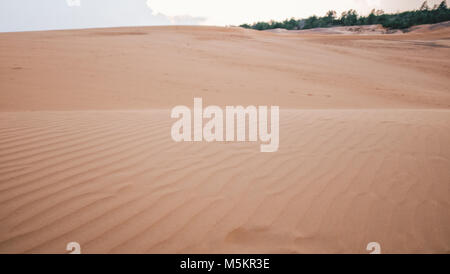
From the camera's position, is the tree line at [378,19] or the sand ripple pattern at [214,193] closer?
the sand ripple pattern at [214,193]

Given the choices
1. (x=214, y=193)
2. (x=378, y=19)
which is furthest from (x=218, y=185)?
(x=378, y=19)

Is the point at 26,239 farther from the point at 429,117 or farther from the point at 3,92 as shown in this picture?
the point at 429,117

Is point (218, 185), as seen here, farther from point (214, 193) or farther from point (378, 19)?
point (378, 19)

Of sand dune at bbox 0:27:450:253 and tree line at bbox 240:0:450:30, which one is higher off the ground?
tree line at bbox 240:0:450:30

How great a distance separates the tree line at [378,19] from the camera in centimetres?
4197

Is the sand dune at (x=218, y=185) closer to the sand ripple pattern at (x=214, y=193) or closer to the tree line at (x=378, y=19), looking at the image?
the sand ripple pattern at (x=214, y=193)

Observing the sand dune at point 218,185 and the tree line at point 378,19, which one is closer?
the sand dune at point 218,185

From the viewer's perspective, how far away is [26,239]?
161 cm

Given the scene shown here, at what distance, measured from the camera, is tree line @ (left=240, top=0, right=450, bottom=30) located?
4197 cm

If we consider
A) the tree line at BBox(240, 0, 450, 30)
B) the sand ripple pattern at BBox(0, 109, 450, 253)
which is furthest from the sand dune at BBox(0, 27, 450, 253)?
the tree line at BBox(240, 0, 450, 30)

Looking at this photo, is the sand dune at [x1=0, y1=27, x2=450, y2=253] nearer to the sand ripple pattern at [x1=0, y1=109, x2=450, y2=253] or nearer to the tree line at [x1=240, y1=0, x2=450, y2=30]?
the sand ripple pattern at [x1=0, y1=109, x2=450, y2=253]

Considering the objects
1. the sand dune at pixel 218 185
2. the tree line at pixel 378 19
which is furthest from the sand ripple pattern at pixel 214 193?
the tree line at pixel 378 19

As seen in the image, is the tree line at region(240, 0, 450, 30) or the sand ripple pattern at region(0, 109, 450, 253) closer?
the sand ripple pattern at region(0, 109, 450, 253)

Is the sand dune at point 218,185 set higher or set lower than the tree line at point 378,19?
lower
